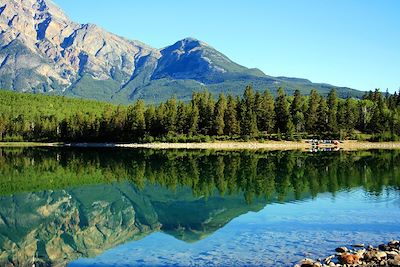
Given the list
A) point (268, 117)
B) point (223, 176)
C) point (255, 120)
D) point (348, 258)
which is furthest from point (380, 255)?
point (268, 117)

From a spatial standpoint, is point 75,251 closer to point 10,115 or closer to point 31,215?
point 31,215

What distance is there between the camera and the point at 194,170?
66188 mm

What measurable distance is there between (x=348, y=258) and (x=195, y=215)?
1561cm

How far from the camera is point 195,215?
3562cm

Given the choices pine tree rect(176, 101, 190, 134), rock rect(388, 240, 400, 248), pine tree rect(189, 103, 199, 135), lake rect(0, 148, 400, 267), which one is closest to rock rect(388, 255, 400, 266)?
rock rect(388, 240, 400, 248)

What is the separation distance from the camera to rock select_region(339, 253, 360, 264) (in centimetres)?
2161

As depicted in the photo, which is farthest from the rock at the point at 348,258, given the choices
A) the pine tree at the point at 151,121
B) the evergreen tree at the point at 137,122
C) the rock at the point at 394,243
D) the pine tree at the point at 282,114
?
the evergreen tree at the point at 137,122

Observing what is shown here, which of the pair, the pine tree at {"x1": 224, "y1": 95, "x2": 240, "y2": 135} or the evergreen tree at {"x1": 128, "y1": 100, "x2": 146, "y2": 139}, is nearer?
the pine tree at {"x1": 224, "y1": 95, "x2": 240, "y2": 135}

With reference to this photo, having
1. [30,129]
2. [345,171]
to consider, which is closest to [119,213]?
[345,171]

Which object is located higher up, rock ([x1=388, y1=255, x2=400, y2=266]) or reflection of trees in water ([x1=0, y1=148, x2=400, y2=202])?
rock ([x1=388, y1=255, x2=400, y2=266])

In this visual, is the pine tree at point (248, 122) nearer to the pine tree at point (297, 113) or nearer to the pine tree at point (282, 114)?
the pine tree at point (282, 114)

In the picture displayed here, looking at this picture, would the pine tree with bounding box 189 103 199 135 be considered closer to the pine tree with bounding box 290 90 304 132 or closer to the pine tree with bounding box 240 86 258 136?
the pine tree with bounding box 240 86 258 136

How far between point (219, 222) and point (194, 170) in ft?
110

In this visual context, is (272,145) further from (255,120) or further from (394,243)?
(394,243)
